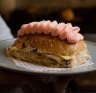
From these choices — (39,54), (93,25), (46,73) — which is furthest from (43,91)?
(93,25)

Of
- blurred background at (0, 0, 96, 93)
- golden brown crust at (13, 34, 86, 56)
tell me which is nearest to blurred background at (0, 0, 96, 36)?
blurred background at (0, 0, 96, 93)

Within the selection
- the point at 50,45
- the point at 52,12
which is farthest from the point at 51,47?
the point at 52,12

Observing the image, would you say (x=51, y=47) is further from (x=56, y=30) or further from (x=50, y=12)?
(x=50, y=12)

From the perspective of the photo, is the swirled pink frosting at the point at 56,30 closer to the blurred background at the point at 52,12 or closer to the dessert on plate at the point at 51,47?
the dessert on plate at the point at 51,47

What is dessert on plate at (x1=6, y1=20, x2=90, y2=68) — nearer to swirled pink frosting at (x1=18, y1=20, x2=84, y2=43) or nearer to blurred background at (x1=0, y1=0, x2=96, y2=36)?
swirled pink frosting at (x1=18, y1=20, x2=84, y2=43)

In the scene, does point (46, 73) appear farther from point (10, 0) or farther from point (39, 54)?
point (10, 0)

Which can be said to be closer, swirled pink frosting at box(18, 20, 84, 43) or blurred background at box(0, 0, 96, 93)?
swirled pink frosting at box(18, 20, 84, 43)

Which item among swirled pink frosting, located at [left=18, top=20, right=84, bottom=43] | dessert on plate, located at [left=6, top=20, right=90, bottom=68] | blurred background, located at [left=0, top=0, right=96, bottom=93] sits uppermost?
swirled pink frosting, located at [left=18, top=20, right=84, bottom=43]
